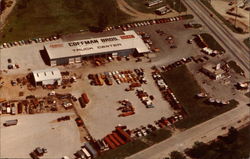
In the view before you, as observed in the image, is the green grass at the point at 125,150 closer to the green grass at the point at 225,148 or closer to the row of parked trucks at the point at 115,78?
the green grass at the point at 225,148

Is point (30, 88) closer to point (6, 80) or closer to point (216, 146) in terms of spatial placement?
point (6, 80)

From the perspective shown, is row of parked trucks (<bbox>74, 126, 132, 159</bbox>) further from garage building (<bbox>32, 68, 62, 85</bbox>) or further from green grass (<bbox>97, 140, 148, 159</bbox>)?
garage building (<bbox>32, 68, 62, 85</bbox>)

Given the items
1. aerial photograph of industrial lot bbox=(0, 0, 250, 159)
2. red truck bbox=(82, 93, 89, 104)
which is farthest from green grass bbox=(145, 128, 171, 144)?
red truck bbox=(82, 93, 89, 104)

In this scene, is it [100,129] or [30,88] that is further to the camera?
[30,88]

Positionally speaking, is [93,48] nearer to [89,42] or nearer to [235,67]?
[89,42]

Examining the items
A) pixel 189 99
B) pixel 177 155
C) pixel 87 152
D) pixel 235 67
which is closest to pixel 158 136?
pixel 177 155

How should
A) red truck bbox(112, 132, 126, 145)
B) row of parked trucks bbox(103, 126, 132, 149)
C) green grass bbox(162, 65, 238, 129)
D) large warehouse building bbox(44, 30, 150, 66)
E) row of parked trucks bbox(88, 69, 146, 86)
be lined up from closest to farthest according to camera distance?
row of parked trucks bbox(103, 126, 132, 149) → red truck bbox(112, 132, 126, 145) → green grass bbox(162, 65, 238, 129) → row of parked trucks bbox(88, 69, 146, 86) → large warehouse building bbox(44, 30, 150, 66)

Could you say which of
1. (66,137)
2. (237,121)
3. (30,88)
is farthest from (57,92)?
(237,121)
